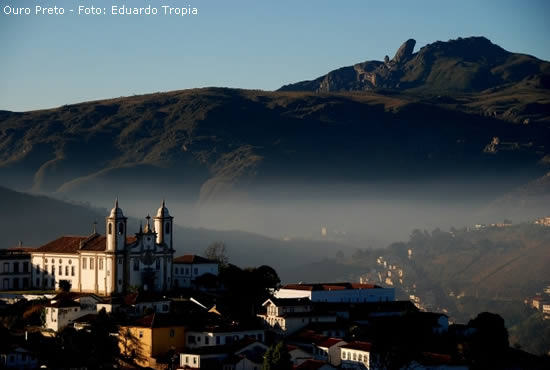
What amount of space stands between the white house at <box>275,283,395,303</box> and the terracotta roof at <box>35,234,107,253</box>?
1620 cm

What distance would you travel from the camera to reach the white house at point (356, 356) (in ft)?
273

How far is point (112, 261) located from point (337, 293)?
20.0 m

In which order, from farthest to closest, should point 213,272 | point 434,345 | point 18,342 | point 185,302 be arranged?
1. point 213,272
2. point 185,302
3. point 434,345
4. point 18,342

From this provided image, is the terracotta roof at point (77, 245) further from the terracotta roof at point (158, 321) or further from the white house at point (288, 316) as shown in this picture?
the terracotta roof at point (158, 321)

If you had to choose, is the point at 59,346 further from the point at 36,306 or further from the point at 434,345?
the point at 434,345

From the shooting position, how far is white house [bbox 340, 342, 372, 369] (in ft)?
273

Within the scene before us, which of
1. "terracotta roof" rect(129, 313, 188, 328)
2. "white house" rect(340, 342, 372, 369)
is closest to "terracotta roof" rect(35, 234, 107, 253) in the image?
"terracotta roof" rect(129, 313, 188, 328)

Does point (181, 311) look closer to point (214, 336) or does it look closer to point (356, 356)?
point (214, 336)

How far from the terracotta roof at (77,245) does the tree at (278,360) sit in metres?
30.7

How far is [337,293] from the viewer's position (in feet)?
356

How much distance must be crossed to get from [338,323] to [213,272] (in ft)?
61.3

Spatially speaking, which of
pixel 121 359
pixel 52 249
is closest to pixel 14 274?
pixel 52 249

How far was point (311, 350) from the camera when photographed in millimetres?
87438

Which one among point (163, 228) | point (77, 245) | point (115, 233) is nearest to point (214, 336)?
point (115, 233)
